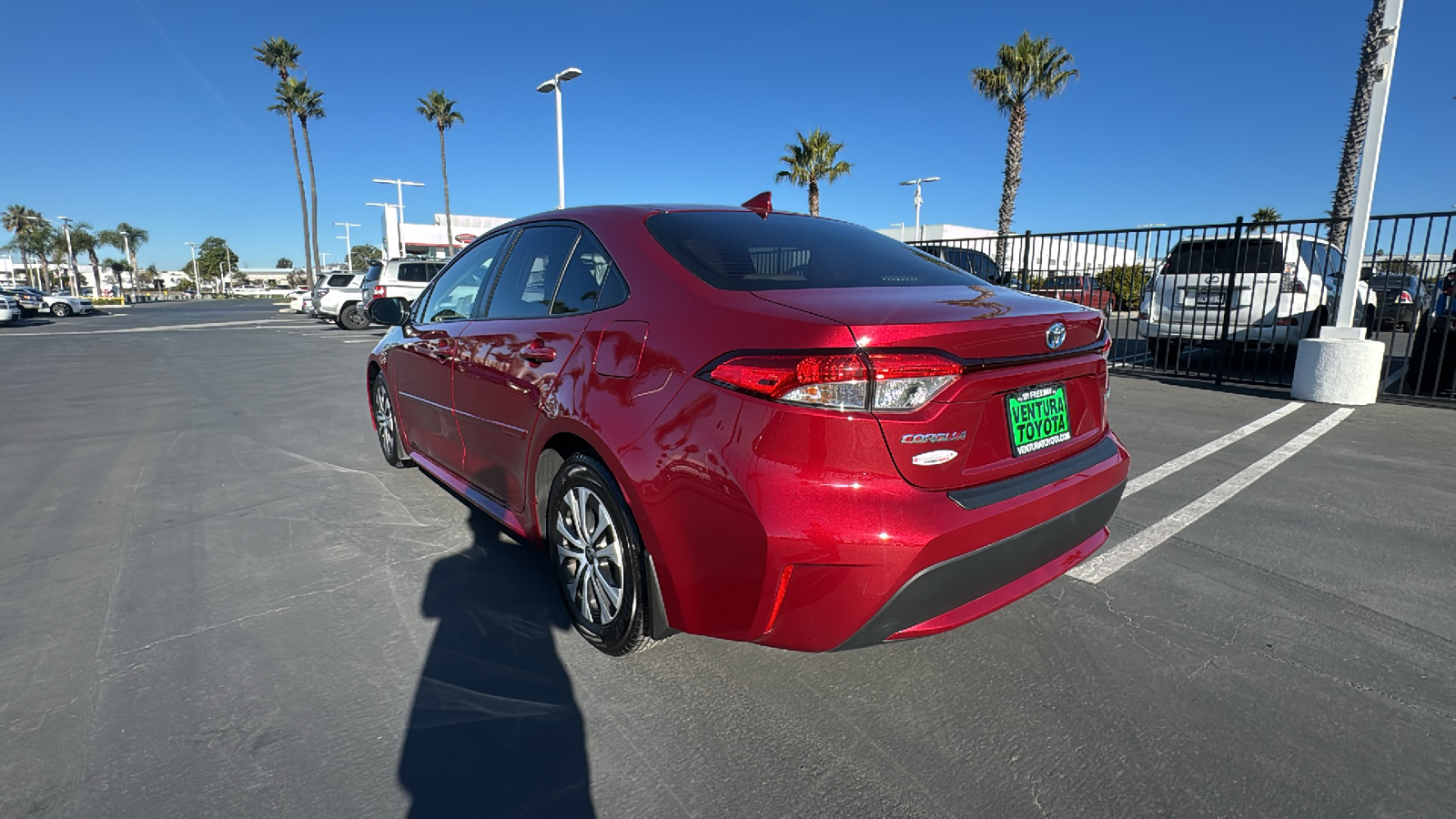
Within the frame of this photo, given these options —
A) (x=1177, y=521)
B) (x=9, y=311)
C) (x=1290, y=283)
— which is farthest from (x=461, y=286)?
(x=9, y=311)

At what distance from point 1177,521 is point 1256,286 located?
613 centimetres

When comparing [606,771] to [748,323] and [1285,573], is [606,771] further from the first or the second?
[1285,573]

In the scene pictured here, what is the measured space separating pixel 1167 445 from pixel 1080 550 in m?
3.77

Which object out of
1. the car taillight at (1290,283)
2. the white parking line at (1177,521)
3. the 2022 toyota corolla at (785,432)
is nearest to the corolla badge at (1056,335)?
the 2022 toyota corolla at (785,432)

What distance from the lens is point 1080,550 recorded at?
2475 mm

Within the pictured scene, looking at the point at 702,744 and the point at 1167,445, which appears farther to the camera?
the point at 1167,445

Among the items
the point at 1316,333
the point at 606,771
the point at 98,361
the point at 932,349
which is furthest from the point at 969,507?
the point at 98,361

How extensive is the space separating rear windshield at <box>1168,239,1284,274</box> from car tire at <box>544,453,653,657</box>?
341 inches

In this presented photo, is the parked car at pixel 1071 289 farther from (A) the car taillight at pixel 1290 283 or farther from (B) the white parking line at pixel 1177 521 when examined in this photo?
(B) the white parking line at pixel 1177 521

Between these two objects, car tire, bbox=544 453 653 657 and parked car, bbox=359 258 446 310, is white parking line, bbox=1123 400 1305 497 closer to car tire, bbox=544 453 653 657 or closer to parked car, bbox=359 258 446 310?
car tire, bbox=544 453 653 657

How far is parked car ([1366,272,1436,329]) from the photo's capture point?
7.45m

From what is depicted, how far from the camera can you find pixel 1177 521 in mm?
3871

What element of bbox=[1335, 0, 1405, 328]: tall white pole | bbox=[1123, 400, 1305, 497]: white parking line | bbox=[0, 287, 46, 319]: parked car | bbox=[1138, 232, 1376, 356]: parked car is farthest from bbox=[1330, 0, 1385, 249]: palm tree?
bbox=[0, 287, 46, 319]: parked car

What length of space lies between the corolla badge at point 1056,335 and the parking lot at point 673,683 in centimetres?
109
